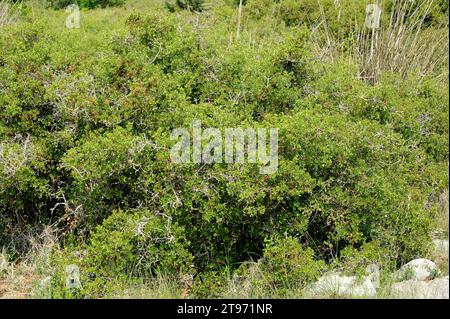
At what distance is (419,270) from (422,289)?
39 centimetres

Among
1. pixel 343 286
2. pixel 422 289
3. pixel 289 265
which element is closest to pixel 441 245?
pixel 422 289

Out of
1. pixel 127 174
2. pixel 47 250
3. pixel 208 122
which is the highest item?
pixel 208 122

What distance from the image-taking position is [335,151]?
4.15 metres

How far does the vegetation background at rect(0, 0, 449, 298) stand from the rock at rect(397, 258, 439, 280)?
126 mm

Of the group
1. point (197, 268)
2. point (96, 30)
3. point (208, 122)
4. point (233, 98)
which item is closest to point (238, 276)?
point (197, 268)

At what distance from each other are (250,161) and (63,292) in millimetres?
1553

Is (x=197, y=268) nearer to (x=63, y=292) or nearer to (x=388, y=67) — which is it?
(x=63, y=292)

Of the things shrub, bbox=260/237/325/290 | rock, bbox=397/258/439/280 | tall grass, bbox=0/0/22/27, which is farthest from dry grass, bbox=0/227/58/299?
tall grass, bbox=0/0/22/27

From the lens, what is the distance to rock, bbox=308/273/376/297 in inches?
139

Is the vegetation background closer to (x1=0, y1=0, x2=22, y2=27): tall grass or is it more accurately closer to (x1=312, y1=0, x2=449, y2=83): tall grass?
(x1=312, y1=0, x2=449, y2=83): tall grass

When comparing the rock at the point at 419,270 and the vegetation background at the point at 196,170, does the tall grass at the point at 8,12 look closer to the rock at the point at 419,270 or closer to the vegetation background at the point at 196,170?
the vegetation background at the point at 196,170

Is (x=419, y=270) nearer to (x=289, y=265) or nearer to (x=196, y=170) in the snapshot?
(x=289, y=265)

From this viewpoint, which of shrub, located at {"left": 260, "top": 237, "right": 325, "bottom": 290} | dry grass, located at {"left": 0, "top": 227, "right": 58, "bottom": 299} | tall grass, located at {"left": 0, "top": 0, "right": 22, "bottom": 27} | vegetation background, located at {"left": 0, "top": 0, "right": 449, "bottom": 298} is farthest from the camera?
tall grass, located at {"left": 0, "top": 0, "right": 22, "bottom": 27}

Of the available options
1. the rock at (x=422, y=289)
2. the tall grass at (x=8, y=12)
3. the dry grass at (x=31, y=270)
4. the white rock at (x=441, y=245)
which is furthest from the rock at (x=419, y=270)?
the tall grass at (x=8, y=12)
